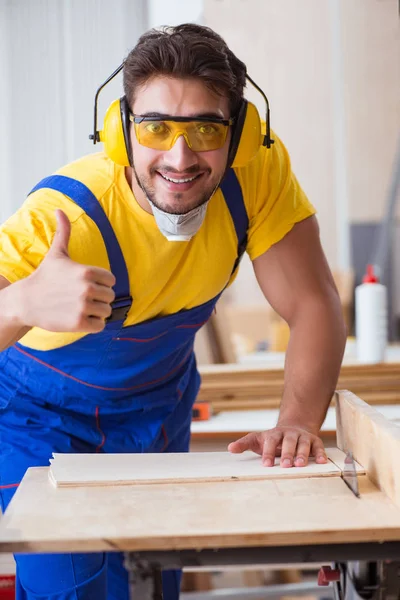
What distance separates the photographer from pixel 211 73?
172 cm

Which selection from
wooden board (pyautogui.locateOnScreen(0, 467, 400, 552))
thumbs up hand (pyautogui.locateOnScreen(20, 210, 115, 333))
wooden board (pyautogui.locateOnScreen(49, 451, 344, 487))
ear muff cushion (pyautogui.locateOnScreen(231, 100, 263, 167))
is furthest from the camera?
ear muff cushion (pyautogui.locateOnScreen(231, 100, 263, 167))

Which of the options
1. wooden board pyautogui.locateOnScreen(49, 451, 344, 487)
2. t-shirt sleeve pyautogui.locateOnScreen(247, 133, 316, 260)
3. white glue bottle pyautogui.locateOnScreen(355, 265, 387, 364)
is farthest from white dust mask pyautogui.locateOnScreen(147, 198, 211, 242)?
white glue bottle pyautogui.locateOnScreen(355, 265, 387, 364)

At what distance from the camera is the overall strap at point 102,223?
67.6 inches

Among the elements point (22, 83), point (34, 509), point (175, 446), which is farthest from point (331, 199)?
point (34, 509)

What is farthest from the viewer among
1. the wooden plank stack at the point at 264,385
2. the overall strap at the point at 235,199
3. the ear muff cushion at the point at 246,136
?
the wooden plank stack at the point at 264,385

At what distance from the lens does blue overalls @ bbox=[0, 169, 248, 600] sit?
179cm

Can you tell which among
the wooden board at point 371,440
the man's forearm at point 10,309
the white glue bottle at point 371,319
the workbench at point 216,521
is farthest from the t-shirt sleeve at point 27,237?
A: the white glue bottle at point 371,319

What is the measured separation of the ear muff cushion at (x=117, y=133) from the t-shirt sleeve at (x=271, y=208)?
0.35 metres

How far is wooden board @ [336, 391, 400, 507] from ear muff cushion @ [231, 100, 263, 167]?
55 centimetres

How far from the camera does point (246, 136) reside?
177cm

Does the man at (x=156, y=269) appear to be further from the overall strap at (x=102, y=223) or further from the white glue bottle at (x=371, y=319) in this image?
the white glue bottle at (x=371, y=319)

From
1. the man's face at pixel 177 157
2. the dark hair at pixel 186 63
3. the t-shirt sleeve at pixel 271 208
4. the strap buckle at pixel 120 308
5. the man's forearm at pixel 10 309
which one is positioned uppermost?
the dark hair at pixel 186 63

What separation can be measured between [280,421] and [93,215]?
0.61m

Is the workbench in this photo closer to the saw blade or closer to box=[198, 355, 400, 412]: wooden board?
the saw blade
